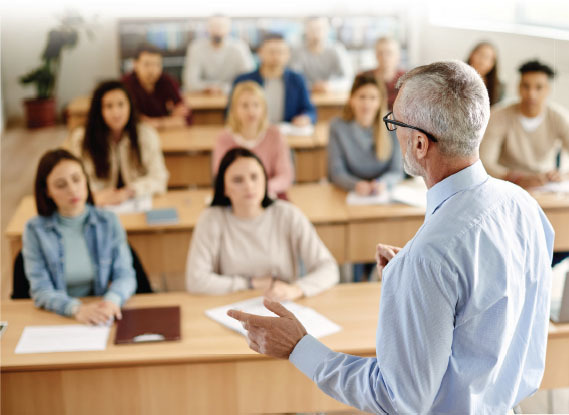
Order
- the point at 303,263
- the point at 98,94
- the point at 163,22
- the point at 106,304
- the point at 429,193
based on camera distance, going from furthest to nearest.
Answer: the point at 163,22, the point at 98,94, the point at 303,263, the point at 106,304, the point at 429,193

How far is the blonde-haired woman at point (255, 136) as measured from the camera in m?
3.78

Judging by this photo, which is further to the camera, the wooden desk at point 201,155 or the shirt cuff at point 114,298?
the wooden desk at point 201,155

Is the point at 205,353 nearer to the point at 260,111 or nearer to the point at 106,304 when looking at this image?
the point at 106,304

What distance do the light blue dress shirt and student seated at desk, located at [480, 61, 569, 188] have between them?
2.61m

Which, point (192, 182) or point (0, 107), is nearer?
point (192, 182)

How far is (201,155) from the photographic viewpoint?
15.5 ft

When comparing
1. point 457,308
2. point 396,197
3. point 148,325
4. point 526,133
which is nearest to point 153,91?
point 396,197

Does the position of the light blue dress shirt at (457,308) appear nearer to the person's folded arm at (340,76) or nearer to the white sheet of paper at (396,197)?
the white sheet of paper at (396,197)

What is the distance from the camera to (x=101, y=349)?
2070mm

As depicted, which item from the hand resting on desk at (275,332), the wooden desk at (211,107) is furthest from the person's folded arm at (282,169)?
the hand resting on desk at (275,332)

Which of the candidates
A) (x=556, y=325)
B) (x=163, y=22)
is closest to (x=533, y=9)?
(x=163, y=22)

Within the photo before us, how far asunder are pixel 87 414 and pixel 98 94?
2.12m

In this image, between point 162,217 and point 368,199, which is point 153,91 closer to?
point 162,217

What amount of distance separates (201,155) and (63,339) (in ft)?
8.89
